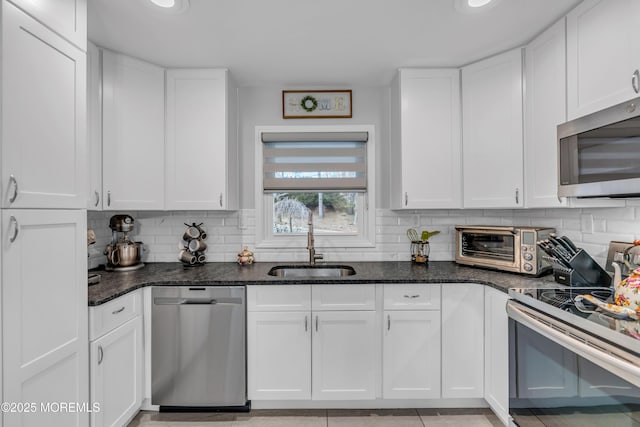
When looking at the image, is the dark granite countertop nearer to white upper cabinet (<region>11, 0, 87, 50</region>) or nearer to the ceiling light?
white upper cabinet (<region>11, 0, 87, 50</region>)

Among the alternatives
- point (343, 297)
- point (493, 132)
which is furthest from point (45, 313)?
point (493, 132)

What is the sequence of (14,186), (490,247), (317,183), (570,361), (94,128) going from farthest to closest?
1. (317,183)
2. (490,247)
3. (94,128)
4. (570,361)
5. (14,186)

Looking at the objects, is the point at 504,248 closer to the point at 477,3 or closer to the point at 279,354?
the point at 477,3

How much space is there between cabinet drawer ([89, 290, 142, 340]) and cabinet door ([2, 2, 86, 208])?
0.55 m

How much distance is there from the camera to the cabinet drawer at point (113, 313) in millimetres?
1646

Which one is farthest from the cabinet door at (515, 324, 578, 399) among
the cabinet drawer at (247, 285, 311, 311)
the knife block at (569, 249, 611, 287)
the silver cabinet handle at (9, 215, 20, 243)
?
the silver cabinet handle at (9, 215, 20, 243)

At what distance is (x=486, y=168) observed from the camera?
7.61ft

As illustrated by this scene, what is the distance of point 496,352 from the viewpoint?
2006mm

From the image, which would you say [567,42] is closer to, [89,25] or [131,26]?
[131,26]

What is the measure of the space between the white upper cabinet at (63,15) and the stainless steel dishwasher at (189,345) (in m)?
1.42

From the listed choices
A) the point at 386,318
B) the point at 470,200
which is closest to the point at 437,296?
the point at 386,318

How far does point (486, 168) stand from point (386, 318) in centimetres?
123

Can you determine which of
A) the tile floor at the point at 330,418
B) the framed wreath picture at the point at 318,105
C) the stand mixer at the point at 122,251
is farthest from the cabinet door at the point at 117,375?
the framed wreath picture at the point at 318,105

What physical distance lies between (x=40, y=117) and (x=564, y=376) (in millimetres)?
2316
